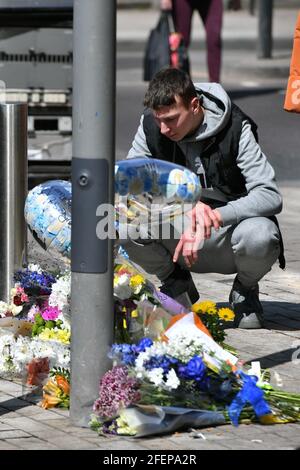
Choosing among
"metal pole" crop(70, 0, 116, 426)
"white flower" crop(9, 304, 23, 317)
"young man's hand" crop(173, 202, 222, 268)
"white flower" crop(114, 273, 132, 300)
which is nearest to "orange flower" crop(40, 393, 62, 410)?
"metal pole" crop(70, 0, 116, 426)

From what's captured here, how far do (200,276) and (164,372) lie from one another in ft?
8.75

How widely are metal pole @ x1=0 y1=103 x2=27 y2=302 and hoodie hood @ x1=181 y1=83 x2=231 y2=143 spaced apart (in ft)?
2.59

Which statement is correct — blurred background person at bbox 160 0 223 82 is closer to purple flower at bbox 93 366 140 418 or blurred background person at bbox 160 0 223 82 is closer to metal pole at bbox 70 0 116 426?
metal pole at bbox 70 0 116 426

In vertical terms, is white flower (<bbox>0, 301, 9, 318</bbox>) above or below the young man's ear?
below

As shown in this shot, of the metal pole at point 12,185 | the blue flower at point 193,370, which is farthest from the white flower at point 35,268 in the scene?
the blue flower at point 193,370

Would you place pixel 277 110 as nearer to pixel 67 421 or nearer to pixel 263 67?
pixel 263 67

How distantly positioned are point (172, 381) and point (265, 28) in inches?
547

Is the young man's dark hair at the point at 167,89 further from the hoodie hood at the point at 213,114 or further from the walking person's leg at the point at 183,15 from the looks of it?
the walking person's leg at the point at 183,15

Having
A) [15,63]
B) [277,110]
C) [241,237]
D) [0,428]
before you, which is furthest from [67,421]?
[277,110]

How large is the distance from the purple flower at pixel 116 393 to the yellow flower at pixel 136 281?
1.82ft

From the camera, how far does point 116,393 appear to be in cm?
478

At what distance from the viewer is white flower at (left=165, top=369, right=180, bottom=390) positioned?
15.8ft

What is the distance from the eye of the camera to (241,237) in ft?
20.0
